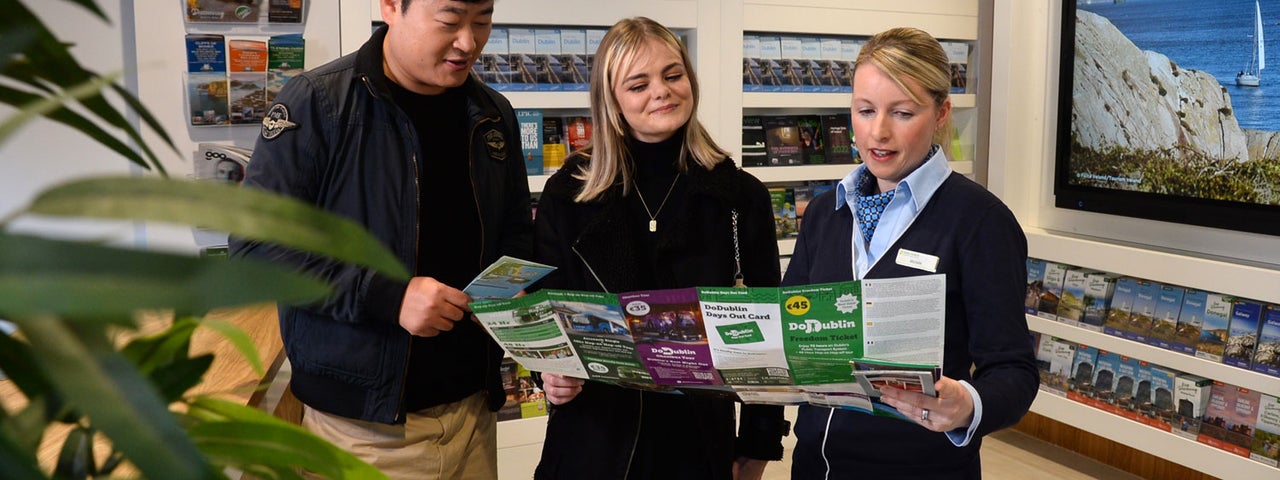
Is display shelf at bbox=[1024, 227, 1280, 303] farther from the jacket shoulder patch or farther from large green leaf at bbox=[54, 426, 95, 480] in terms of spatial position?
large green leaf at bbox=[54, 426, 95, 480]

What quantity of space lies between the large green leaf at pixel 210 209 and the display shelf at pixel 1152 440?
3856 millimetres

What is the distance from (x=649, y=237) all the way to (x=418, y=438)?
0.62 meters

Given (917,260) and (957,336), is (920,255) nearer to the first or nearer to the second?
(917,260)

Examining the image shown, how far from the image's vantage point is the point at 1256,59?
11.3 ft

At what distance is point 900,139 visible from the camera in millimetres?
1780

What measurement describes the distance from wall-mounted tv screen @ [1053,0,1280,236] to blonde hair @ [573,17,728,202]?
7.58 ft

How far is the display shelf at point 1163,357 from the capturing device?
3426 mm

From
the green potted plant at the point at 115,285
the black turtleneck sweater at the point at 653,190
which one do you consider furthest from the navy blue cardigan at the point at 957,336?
the green potted plant at the point at 115,285

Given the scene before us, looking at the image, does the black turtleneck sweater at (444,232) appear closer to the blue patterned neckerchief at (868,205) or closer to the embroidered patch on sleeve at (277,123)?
the embroidered patch on sleeve at (277,123)

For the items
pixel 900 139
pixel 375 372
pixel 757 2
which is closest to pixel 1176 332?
pixel 757 2

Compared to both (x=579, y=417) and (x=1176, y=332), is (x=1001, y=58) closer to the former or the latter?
(x=1176, y=332)

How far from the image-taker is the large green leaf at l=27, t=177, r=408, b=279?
0.28 m

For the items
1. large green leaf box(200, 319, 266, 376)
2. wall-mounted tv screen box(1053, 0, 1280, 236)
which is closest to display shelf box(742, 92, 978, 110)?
wall-mounted tv screen box(1053, 0, 1280, 236)

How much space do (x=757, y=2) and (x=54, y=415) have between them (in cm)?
413
